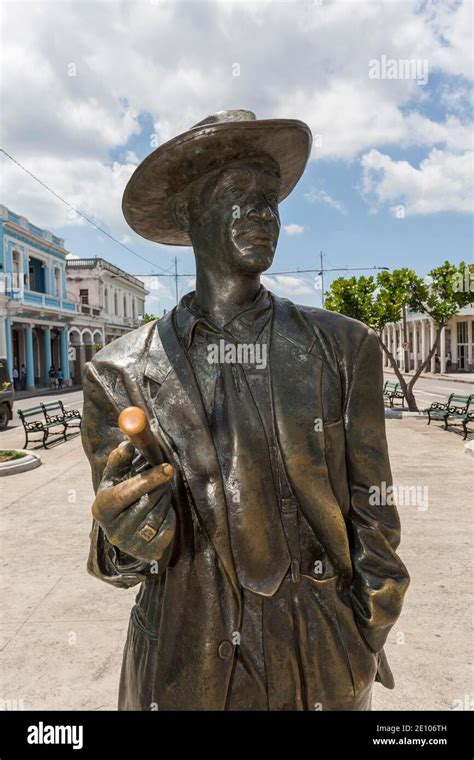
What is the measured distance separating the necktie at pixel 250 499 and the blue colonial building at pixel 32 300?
2630cm

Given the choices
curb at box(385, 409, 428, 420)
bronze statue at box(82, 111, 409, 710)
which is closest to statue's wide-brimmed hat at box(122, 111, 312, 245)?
bronze statue at box(82, 111, 409, 710)

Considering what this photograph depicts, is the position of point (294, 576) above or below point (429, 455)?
above

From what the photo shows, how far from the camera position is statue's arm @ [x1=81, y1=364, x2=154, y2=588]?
59.5 inches

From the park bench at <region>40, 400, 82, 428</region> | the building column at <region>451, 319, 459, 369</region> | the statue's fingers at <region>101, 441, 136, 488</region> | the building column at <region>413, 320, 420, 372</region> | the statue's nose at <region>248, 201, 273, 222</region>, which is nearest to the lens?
the statue's fingers at <region>101, 441, 136, 488</region>

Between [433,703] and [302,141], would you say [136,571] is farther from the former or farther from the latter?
[433,703]

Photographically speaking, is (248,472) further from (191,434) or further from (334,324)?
(334,324)

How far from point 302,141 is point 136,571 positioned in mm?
1394

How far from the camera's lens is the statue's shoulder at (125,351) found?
1593mm

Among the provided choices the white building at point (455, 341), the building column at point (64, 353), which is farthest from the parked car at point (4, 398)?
the white building at point (455, 341)

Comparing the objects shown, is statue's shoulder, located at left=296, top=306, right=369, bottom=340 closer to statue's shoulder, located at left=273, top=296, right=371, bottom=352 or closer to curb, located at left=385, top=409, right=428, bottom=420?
statue's shoulder, located at left=273, top=296, right=371, bottom=352

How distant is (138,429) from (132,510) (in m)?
0.25

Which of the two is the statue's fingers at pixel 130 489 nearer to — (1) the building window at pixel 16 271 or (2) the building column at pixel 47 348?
(1) the building window at pixel 16 271

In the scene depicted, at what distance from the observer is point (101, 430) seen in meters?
1.54
